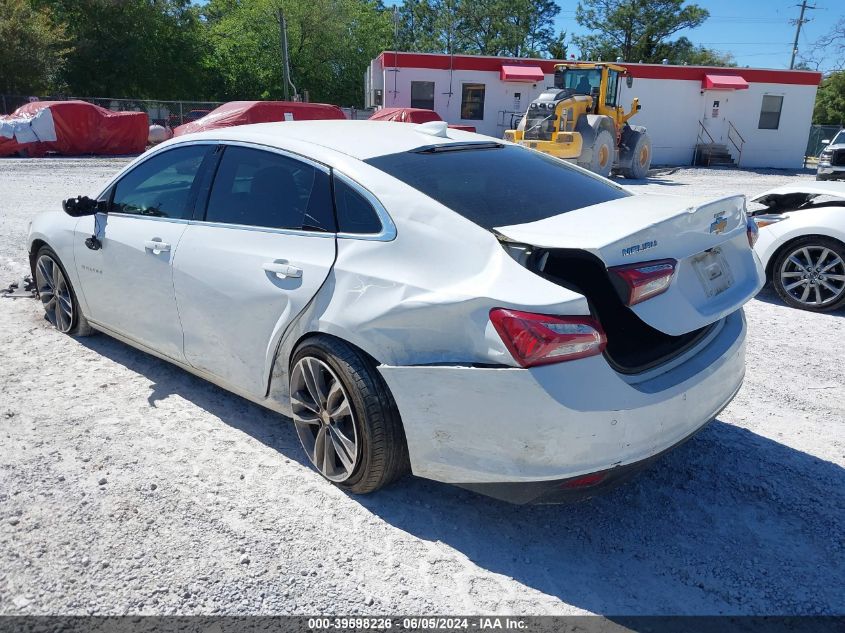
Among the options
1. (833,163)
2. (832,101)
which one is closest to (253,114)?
(833,163)

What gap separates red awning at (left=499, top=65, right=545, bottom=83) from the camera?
27.9m

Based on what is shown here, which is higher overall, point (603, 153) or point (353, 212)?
point (353, 212)

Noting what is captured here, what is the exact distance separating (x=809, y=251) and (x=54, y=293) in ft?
20.8

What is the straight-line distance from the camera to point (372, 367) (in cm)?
281

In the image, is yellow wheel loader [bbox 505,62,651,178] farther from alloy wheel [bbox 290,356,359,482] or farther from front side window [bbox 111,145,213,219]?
alloy wheel [bbox 290,356,359,482]

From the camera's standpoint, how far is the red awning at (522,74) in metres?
27.9

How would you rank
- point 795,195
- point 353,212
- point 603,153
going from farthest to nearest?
point 603,153 < point 795,195 < point 353,212

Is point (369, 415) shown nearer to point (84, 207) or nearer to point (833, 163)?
point (84, 207)

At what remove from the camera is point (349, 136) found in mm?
3508

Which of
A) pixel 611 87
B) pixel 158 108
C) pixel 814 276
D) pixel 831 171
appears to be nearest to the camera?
pixel 814 276

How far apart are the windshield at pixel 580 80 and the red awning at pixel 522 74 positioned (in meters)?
Answer: 8.05

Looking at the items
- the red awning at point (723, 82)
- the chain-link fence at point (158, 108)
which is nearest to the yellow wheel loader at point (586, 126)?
the red awning at point (723, 82)

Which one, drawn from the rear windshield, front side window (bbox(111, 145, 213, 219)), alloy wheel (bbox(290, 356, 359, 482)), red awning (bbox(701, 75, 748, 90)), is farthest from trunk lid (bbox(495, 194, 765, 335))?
red awning (bbox(701, 75, 748, 90))

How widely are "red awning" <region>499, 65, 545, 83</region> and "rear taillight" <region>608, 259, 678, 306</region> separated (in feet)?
89.3
